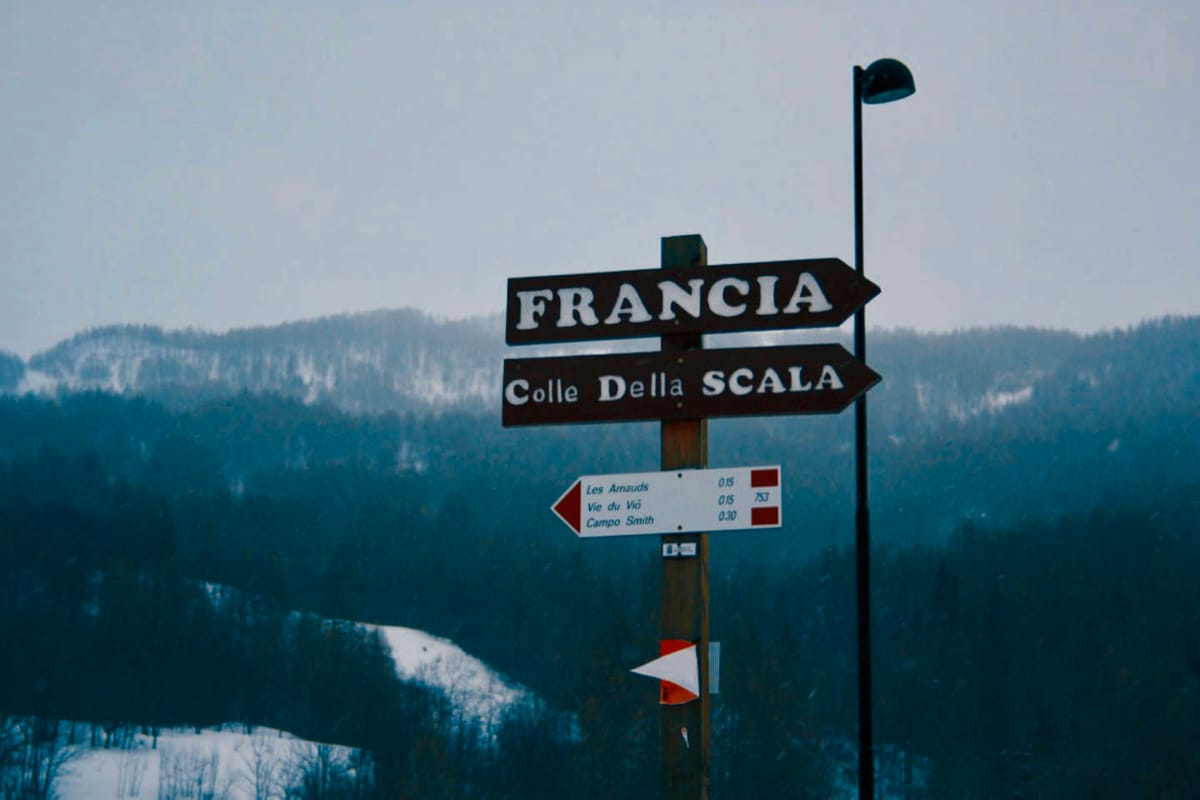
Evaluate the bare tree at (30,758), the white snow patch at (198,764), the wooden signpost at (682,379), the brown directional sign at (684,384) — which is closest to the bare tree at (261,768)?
the white snow patch at (198,764)

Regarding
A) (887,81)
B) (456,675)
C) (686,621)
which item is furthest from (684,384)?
(456,675)

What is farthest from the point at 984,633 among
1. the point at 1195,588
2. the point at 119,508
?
the point at 119,508

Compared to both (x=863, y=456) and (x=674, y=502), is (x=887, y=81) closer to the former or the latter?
(x=863, y=456)

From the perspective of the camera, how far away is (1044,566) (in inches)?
5866

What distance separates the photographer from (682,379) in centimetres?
921

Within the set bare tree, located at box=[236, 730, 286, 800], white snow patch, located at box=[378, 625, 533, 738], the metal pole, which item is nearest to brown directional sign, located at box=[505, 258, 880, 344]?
the metal pole

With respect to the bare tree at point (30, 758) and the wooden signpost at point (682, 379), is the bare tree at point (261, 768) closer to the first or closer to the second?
the bare tree at point (30, 758)

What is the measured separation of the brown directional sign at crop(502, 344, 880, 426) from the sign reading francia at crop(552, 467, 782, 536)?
41 centimetres

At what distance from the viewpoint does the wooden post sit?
28.8 ft

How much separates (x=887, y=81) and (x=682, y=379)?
449cm

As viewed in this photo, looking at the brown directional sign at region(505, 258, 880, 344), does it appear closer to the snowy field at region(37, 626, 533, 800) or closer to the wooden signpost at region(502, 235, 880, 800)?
the wooden signpost at region(502, 235, 880, 800)

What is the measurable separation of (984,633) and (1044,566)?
16.8 metres

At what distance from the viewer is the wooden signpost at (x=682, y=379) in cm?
887

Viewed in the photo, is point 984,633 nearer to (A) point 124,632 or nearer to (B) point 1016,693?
(B) point 1016,693
